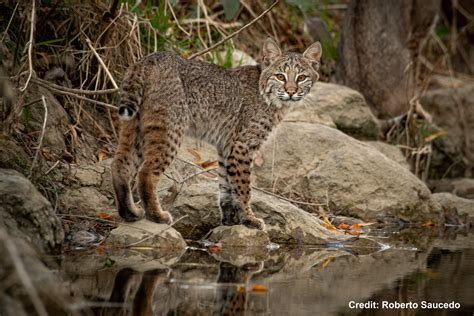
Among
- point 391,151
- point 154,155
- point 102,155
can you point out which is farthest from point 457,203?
point 154,155

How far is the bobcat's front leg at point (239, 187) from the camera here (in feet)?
23.1

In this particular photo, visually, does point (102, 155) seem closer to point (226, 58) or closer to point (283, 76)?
point (283, 76)

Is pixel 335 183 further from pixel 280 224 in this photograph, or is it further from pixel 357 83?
pixel 357 83

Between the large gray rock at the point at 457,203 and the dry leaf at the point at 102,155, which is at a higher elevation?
the dry leaf at the point at 102,155

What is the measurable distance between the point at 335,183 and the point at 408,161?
249 cm

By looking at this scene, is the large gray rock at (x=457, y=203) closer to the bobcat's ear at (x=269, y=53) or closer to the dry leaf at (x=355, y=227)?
the dry leaf at (x=355, y=227)

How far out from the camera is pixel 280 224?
23.5ft

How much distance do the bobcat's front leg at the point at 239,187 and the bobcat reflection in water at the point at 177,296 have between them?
154 cm

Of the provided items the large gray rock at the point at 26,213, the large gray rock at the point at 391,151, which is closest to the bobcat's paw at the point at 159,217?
the large gray rock at the point at 26,213

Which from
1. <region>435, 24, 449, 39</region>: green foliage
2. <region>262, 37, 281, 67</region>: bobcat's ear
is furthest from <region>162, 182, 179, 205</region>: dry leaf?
<region>435, 24, 449, 39</region>: green foliage

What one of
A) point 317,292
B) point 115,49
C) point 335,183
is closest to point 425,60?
point 335,183

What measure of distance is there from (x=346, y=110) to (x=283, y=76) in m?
3.06

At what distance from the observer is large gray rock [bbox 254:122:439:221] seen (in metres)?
8.59

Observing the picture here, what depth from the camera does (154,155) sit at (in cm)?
647
